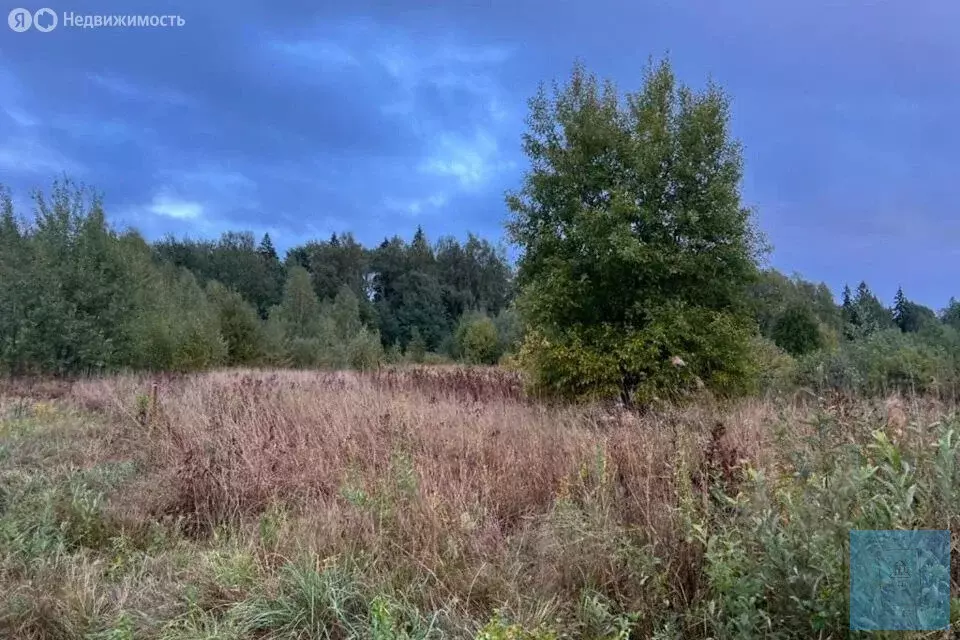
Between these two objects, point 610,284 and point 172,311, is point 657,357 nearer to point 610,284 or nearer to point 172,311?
point 610,284

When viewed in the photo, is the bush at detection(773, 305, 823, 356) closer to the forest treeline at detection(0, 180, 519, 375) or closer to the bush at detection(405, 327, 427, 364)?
the forest treeline at detection(0, 180, 519, 375)

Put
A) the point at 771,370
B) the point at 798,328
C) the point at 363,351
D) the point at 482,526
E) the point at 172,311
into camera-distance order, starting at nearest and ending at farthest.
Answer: the point at 482,526 → the point at 771,370 → the point at 172,311 → the point at 363,351 → the point at 798,328

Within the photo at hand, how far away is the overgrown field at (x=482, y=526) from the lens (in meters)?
2.06

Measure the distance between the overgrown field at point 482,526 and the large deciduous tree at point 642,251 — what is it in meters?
3.65

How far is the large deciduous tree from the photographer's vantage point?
27.6ft

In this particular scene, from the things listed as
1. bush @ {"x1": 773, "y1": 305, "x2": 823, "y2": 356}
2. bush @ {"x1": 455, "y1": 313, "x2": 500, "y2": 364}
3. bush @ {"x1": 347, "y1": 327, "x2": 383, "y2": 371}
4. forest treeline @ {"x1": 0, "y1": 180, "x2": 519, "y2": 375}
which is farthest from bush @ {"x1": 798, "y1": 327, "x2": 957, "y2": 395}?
bush @ {"x1": 455, "y1": 313, "x2": 500, "y2": 364}

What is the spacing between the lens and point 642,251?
27.1ft

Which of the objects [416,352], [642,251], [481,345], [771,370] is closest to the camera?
[642,251]

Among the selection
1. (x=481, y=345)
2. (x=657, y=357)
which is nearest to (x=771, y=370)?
(x=657, y=357)

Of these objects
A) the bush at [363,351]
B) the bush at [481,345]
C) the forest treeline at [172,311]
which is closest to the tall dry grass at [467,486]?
the forest treeline at [172,311]

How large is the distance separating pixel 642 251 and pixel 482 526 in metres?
6.01

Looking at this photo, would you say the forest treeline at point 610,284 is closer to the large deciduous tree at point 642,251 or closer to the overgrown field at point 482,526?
the large deciduous tree at point 642,251

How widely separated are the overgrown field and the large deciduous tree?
3649 mm

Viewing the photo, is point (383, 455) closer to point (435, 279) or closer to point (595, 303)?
point (595, 303)
